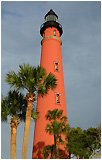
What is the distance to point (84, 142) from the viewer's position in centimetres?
2464

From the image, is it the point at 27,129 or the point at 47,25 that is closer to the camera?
the point at 27,129

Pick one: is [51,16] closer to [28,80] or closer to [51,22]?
[51,22]

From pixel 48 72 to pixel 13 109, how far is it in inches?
386

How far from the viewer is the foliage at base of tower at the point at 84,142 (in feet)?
50.0

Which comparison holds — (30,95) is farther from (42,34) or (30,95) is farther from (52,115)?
(42,34)

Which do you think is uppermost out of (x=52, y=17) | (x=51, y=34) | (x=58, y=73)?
(x=52, y=17)

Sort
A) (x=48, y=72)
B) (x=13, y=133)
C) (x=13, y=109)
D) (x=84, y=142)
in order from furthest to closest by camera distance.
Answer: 1. (x=84, y=142)
2. (x=48, y=72)
3. (x=13, y=109)
4. (x=13, y=133)

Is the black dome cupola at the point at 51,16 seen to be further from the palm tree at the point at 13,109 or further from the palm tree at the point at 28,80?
the palm tree at the point at 13,109

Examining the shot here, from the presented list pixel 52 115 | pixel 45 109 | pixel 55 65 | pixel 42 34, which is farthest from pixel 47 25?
pixel 52 115

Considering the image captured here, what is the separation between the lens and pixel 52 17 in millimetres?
28828

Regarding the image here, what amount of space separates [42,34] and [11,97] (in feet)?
56.7

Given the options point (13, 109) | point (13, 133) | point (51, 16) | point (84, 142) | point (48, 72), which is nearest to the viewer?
point (13, 133)

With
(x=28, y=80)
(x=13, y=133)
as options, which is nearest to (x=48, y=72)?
(x=28, y=80)

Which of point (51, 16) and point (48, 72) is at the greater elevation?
point (51, 16)
